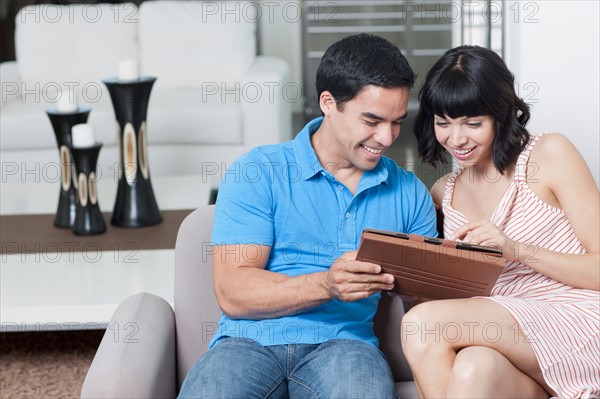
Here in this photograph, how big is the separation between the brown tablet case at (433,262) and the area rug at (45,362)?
1.26m

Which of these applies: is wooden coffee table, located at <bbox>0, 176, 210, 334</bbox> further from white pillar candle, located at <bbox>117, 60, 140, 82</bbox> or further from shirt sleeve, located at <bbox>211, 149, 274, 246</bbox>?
shirt sleeve, located at <bbox>211, 149, 274, 246</bbox>

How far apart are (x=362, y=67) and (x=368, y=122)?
0.11 m

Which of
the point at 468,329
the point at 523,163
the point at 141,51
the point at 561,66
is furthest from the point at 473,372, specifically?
the point at 141,51

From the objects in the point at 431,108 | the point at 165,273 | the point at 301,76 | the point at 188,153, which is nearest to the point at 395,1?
the point at 301,76

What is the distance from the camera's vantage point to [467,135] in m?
1.75

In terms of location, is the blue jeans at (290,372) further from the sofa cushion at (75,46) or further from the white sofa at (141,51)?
the sofa cushion at (75,46)

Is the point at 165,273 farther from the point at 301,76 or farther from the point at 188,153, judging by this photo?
the point at 301,76

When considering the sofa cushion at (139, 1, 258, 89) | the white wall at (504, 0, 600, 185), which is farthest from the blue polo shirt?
the sofa cushion at (139, 1, 258, 89)

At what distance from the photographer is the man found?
64.1 inches

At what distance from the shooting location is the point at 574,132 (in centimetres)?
213

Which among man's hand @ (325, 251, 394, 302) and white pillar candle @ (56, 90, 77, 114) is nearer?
man's hand @ (325, 251, 394, 302)

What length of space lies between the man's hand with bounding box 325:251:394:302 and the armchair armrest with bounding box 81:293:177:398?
0.36m

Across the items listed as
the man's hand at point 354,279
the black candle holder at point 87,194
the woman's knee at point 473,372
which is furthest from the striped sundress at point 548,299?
the black candle holder at point 87,194

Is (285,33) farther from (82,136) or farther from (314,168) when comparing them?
(314,168)
